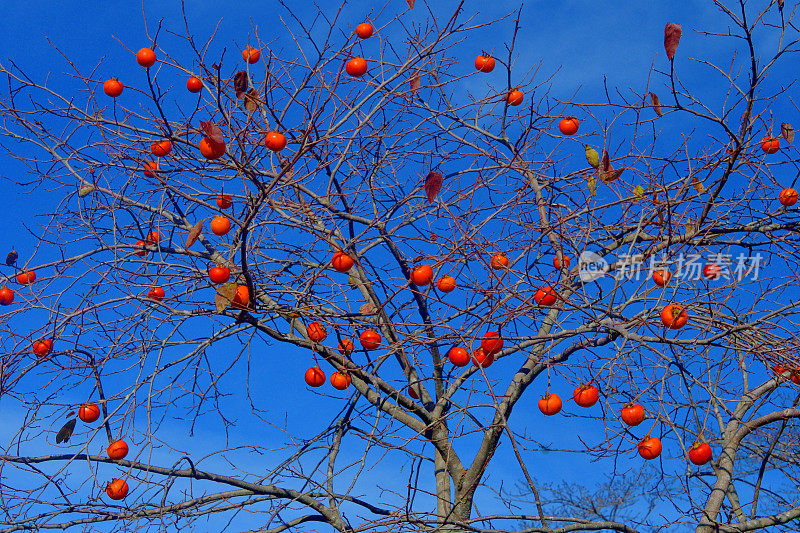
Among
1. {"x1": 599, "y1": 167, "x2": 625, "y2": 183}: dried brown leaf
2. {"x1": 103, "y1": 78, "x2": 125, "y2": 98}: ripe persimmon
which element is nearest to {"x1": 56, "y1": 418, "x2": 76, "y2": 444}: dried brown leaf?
{"x1": 103, "y1": 78, "x2": 125, "y2": 98}: ripe persimmon

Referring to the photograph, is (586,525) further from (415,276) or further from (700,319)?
(415,276)

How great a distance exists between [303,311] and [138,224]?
1640mm

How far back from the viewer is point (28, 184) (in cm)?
495

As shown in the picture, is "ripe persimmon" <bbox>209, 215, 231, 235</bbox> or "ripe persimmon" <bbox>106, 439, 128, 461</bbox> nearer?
"ripe persimmon" <bbox>209, 215, 231, 235</bbox>

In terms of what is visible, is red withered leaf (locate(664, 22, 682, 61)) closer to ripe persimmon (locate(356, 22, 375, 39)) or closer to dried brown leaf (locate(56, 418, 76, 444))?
ripe persimmon (locate(356, 22, 375, 39))

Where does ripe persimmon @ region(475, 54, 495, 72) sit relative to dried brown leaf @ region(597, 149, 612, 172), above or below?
above

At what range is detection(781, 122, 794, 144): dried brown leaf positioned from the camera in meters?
3.97

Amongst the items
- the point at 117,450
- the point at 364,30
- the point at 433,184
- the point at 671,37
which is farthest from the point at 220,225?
the point at 671,37

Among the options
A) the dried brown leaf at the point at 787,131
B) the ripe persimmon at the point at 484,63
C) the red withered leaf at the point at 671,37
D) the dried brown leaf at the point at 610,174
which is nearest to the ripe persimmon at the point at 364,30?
the ripe persimmon at the point at 484,63

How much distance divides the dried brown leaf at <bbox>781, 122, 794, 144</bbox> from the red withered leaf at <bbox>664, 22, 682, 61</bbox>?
1596 mm

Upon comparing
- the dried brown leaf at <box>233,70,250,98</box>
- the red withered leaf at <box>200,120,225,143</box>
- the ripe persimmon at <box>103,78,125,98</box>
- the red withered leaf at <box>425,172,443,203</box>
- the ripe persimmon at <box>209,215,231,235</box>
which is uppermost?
the ripe persimmon at <box>103,78,125,98</box>

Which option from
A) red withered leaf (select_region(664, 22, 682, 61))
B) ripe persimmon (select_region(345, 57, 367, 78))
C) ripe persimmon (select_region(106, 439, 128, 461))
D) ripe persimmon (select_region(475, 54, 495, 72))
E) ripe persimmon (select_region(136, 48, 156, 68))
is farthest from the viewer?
ripe persimmon (select_region(475, 54, 495, 72))

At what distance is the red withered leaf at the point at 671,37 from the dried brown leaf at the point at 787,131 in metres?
1.60

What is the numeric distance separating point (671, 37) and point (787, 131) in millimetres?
1652
